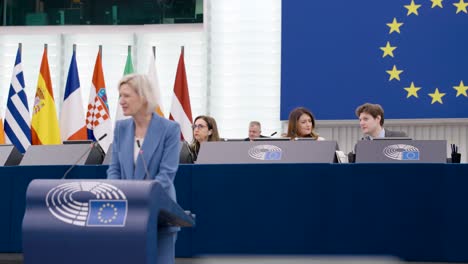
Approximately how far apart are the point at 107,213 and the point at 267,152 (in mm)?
3046

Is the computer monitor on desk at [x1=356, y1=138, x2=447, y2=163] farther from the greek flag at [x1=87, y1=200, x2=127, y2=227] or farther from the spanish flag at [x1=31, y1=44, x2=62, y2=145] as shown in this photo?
the spanish flag at [x1=31, y1=44, x2=62, y2=145]

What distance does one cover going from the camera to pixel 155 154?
3736mm

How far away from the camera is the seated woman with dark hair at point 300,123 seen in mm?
6746

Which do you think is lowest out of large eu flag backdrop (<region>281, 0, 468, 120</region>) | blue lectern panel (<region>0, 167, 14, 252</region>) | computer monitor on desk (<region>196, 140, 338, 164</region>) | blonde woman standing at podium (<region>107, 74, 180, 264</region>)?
blue lectern panel (<region>0, 167, 14, 252</region>)

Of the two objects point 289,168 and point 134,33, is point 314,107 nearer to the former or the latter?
point 134,33

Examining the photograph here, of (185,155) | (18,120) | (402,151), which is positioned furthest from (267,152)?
(18,120)

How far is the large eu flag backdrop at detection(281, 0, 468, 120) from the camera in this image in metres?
10.1

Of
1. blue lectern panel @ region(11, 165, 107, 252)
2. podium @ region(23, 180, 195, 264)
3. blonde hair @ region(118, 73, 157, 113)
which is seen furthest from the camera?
blue lectern panel @ region(11, 165, 107, 252)

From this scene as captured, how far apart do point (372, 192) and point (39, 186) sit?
118 inches


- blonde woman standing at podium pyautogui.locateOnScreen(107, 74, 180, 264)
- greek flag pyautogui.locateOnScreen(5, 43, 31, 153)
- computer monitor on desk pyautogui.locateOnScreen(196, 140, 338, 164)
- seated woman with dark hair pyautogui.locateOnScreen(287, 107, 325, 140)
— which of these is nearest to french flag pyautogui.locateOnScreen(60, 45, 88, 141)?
greek flag pyautogui.locateOnScreen(5, 43, 31, 153)

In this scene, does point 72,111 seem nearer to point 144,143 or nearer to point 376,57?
point 376,57

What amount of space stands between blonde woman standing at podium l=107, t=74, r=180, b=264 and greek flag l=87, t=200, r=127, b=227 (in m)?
0.42

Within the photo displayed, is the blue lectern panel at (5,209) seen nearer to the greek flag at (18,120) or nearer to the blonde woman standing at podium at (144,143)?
the blonde woman standing at podium at (144,143)

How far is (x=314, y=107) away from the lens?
10.3 metres
